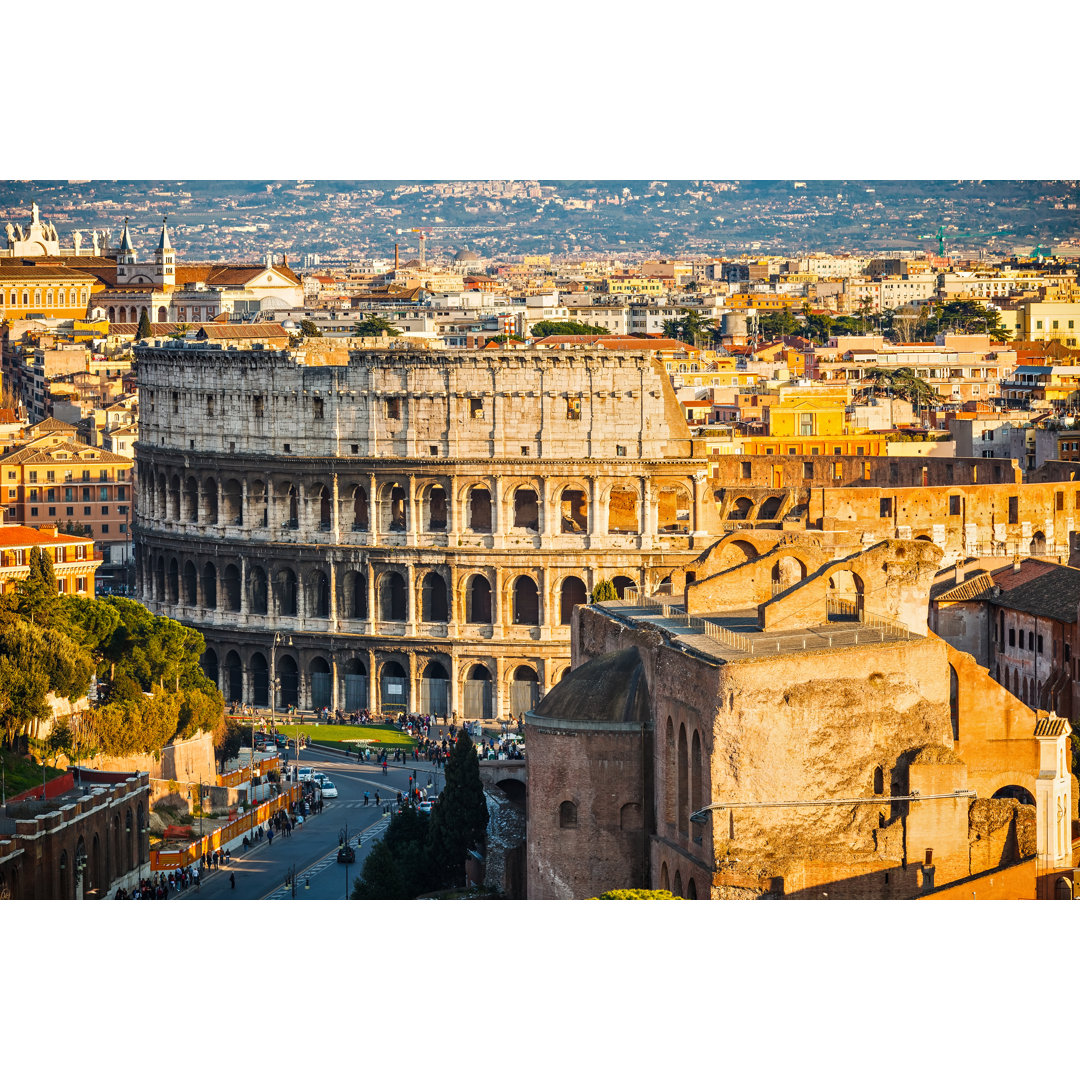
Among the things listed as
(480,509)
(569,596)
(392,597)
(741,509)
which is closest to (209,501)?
(392,597)

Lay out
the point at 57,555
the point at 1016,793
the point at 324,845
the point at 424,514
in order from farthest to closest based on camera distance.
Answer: the point at 57,555 → the point at 424,514 → the point at 324,845 → the point at 1016,793

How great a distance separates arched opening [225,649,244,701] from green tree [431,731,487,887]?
37.2 metres

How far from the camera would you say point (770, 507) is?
106 m

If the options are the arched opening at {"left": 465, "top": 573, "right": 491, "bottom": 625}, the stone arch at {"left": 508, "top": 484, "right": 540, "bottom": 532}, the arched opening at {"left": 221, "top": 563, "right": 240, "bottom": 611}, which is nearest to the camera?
the arched opening at {"left": 465, "top": 573, "right": 491, "bottom": 625}

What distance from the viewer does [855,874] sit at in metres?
54.0

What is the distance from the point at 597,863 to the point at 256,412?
47630 millimetres

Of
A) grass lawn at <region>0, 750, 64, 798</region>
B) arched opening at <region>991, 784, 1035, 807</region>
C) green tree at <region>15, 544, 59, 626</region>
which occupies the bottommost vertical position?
grass lawn at <region>0, 750, 64, 798</region>

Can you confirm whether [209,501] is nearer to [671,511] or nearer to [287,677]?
[287,677]

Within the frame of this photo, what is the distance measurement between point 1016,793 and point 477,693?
44.2 metres

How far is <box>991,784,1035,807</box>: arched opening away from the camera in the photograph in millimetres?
57750

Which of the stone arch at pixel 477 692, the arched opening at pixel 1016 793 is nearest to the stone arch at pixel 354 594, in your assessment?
the stone arch at pixel 477 692

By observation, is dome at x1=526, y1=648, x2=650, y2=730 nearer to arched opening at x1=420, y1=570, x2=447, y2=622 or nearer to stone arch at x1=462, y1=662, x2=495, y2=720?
stone arch at x1=462, y1=662, x2=495, y2=720

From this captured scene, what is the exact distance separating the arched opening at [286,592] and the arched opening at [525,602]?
8.59 m

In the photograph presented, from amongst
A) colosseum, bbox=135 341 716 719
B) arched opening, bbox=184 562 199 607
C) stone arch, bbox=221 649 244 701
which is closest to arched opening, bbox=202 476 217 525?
colosseum, bbox=135 341 716 719
